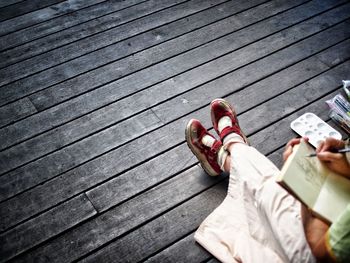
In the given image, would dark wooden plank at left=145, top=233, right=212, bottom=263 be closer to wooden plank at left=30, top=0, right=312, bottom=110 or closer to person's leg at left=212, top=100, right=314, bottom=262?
person's leg at left=212, top=100, right=314, bottom=262

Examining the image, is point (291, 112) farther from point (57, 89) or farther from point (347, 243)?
point (57, 89)

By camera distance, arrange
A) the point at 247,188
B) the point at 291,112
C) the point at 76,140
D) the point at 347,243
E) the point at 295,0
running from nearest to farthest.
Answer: the point at 347,243 < the point at 247,188 < the point at 76,140 < the point at 291,112 < the point at 295,0

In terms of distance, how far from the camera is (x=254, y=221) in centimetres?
146

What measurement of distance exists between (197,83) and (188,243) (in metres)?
1.06

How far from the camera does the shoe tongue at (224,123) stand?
6.08 feet

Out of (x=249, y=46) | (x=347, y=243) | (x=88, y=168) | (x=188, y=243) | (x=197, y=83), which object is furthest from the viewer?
(x=249, y=46)

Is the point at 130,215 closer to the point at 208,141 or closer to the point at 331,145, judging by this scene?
the point at 208,141

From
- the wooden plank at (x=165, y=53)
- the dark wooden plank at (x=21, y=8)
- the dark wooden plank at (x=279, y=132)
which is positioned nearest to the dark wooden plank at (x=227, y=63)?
the wooden plank at (x=165, y=53)

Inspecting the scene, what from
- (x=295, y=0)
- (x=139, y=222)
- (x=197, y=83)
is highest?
(x=295, y=0)

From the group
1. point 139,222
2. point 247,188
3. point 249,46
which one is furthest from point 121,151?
point 249,46

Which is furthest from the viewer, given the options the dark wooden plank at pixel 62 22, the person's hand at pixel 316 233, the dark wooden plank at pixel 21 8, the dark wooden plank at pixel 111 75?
the dark wooden plank at pixel 21 8

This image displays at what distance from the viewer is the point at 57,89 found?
2.25 meters

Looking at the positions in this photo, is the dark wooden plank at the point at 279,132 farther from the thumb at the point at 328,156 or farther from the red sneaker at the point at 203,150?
the thumb at the point at 328,156

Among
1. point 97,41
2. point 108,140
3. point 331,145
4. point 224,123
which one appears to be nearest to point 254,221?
point 331,145
